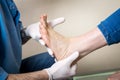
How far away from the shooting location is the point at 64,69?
0.95 m

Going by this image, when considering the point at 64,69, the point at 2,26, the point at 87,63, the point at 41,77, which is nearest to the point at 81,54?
the point at 64,69

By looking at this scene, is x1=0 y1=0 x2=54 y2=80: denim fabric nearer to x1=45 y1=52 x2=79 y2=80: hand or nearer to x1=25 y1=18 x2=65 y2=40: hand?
x1=25 y1=18 x2=65 y2=40: hand

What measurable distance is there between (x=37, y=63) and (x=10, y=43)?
23 centimetres

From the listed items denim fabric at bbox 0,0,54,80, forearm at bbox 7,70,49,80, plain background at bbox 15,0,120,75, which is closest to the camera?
forearm at bbox 7,70,49,80

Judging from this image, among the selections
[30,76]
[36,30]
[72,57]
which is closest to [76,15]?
[36,30]

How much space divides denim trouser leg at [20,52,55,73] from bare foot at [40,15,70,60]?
0.13m

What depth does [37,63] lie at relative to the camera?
44.9 inches

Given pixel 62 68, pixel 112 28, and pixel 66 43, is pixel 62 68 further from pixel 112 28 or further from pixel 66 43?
pixel 112 28

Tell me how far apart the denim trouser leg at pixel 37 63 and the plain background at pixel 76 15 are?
0.90ft

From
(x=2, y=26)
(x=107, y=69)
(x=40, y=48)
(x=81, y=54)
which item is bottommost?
(x=107, y=69)

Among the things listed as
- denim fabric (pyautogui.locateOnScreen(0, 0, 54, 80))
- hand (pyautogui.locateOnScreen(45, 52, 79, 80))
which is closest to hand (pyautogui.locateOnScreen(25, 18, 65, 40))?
denim fabric (pyautogui.locateOnScreen(0, 0, 54, 80))

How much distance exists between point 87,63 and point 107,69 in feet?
0.48

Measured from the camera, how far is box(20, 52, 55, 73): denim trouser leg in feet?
3.72

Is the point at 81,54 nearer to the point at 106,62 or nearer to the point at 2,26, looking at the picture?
the point at 2,26
